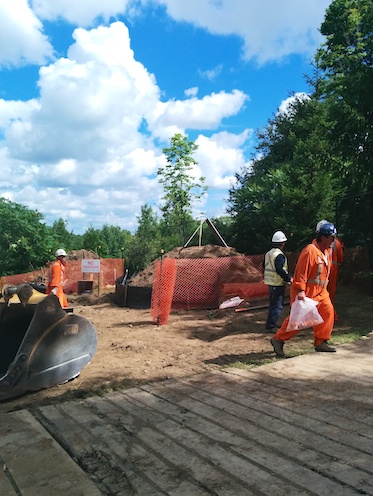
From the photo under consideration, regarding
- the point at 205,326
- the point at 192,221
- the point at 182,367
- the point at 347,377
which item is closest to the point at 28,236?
the point at 192,221

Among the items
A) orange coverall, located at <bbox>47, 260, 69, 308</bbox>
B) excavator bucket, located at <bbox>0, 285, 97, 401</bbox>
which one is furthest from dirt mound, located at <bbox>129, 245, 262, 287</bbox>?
excavator bucket, located at <bbox>0, 285, 97, 401</bbox>

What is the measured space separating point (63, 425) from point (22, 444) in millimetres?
402

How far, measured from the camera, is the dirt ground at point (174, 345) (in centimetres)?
534

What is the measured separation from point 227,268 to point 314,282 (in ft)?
23.7

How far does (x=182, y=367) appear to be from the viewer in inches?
236

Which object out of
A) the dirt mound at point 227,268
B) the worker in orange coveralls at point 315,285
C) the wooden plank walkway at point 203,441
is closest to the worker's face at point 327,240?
the worker in orange coveralls at point 315,285

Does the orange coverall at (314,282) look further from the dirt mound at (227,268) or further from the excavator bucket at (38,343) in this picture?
the dirt mound at (227,268)

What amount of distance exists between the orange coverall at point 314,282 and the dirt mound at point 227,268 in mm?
6994

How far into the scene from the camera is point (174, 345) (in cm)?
796

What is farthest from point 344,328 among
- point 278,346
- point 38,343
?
point 38,343

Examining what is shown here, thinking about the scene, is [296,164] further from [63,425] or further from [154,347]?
[63,425]

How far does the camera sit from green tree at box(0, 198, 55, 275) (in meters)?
25.8

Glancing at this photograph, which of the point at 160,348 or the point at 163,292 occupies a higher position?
the point at 163,292

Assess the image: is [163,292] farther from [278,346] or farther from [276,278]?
[278,346]
